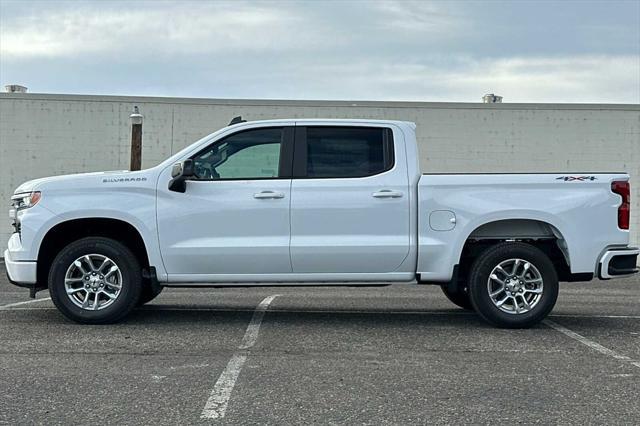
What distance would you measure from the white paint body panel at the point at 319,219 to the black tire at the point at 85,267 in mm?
235

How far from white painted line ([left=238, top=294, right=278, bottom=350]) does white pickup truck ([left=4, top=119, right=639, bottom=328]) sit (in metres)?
0.47

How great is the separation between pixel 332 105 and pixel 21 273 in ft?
41.6

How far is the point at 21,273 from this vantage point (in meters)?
7.12

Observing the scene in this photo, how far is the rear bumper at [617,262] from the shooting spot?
7199 mm

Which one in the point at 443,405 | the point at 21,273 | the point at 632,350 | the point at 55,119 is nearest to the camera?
the point at 443,405

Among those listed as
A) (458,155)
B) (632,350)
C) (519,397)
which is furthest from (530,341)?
(458,155)

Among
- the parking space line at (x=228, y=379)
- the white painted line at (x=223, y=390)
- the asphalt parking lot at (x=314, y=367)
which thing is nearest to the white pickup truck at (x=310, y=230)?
the asphalt parking lot at (x=314, y=367)

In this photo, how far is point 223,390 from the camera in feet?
16.1

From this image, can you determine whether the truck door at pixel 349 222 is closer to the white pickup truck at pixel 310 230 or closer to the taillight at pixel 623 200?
the white pickup truck at pixel 310 230

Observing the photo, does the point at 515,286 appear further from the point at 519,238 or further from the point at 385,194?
the point at 385,194

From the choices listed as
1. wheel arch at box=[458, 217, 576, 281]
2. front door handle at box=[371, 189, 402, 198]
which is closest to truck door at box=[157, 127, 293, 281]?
front door handle at box=[371, 189, 402, 198]

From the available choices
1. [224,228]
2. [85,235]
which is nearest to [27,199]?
[85,235]

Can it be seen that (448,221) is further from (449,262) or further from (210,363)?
(210,363)

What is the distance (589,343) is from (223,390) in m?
3.50
